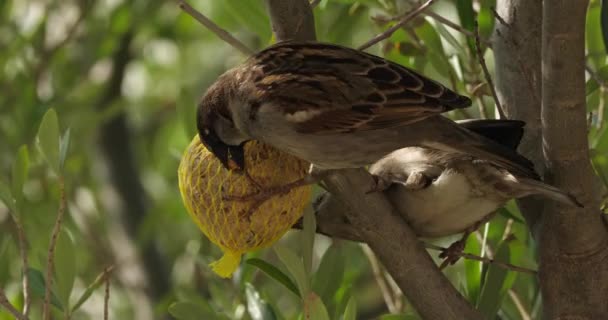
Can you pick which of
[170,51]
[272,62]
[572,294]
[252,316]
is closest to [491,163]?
[572,294]

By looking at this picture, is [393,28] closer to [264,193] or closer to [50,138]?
[264,193]

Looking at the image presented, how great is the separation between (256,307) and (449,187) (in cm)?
52

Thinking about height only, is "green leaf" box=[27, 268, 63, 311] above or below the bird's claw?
above

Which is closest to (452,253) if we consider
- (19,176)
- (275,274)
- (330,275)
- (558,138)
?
(330,275)

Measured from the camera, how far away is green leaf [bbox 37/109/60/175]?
82.2 inches

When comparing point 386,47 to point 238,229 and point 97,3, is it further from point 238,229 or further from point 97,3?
point 97,3

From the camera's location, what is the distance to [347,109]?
7.24 ft

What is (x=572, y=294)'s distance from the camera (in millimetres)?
2146

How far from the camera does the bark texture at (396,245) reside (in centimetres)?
207

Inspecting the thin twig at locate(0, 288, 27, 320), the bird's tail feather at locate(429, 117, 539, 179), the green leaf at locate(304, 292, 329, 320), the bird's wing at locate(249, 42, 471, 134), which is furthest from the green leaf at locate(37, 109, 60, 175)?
the bird's tail feather at locate(429, 117, 539, 179)

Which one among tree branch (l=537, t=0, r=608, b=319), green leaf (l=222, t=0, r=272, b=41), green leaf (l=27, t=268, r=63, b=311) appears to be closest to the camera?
tree branch (l=537, t=0, r=608, b=319)

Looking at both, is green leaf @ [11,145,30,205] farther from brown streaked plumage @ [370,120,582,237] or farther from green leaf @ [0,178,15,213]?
brown streaked plumage @ [370,120,582,237]

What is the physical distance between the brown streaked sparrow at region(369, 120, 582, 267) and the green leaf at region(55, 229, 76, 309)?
26.0 inches

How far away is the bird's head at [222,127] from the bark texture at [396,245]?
10.3 inches
